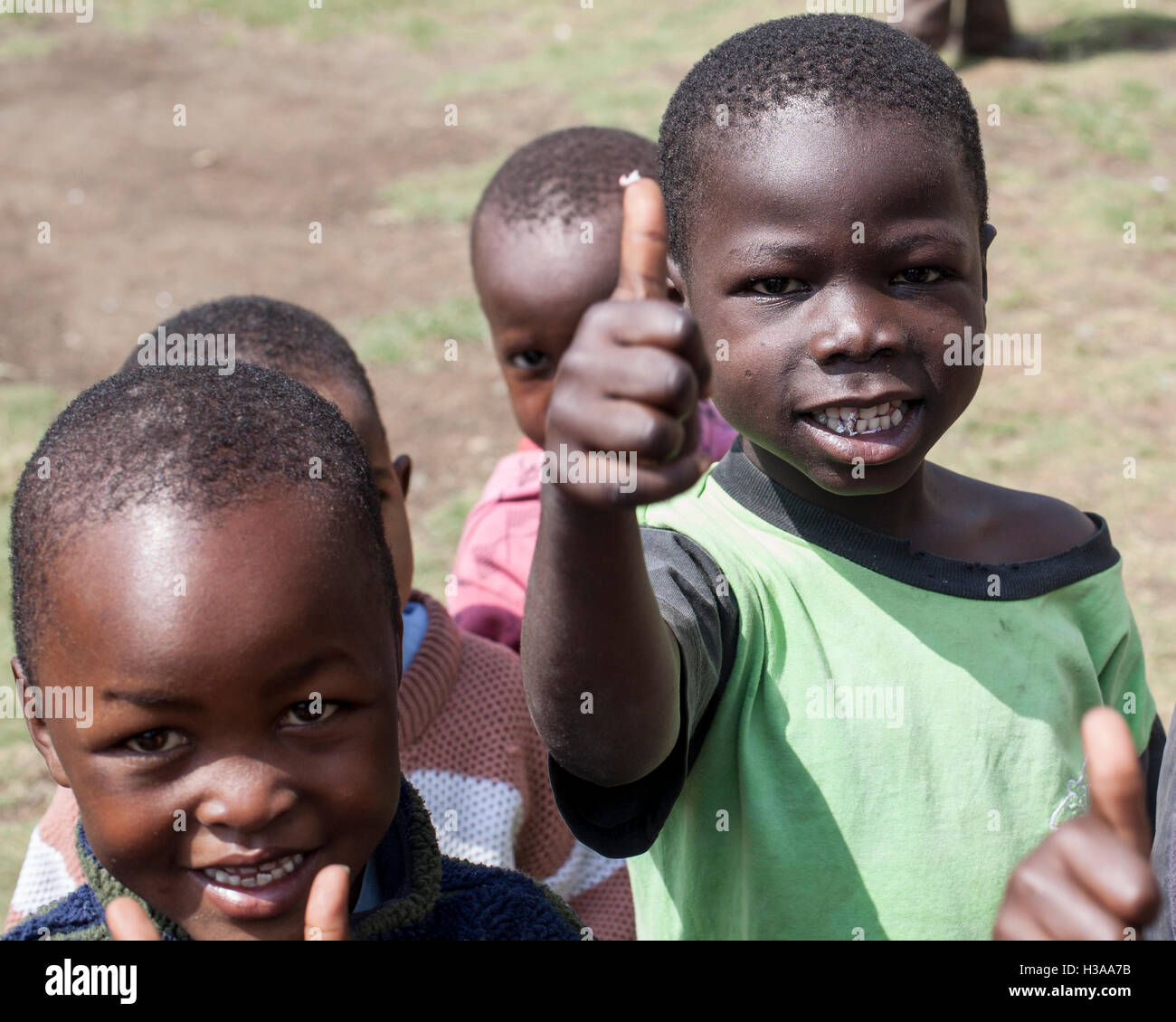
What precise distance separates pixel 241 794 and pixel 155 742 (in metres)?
0.12

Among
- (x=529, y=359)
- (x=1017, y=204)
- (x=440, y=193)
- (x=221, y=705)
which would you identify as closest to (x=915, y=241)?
(x=221, y=705)

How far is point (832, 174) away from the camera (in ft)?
5.52

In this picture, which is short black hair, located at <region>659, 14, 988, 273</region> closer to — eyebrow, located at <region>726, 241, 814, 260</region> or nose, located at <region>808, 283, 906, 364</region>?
eyebrow, located at <region>726, 241, 814, 260</region>

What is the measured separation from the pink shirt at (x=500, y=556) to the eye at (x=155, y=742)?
132cm

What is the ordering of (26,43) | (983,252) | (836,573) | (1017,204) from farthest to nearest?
(26,43)
(1017,204)
(983,252)
(836,573)

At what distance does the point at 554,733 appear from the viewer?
4.78 feet

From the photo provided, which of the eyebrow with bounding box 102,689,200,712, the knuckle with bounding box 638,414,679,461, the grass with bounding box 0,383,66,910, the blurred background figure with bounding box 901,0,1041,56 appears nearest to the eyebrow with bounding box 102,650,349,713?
the eyebrow with bounding box 102,689,200,712

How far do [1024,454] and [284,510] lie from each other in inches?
174

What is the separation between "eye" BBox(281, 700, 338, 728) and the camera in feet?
4.93

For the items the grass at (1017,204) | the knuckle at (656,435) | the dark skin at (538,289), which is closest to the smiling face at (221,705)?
the knuckle at (656,435)

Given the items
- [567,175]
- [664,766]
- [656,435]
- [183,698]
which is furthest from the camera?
[567,175]

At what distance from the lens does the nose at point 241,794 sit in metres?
1.45

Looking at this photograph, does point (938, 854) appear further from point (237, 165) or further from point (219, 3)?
point (219, 3)

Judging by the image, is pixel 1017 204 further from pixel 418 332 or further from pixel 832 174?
pixel 832 174
